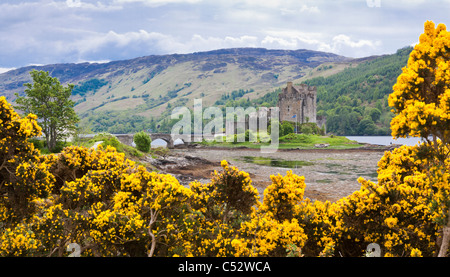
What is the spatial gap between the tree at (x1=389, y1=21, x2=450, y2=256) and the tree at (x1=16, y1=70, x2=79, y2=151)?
180ft

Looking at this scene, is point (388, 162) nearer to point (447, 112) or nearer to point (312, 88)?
point (447, 112)

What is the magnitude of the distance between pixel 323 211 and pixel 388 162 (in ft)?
13.4

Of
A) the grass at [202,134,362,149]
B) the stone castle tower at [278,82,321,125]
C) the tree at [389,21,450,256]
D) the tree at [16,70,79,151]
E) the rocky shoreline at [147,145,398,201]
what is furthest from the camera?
the stone castle tower at [278,82,321,125]

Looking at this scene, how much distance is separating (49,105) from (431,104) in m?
57.9

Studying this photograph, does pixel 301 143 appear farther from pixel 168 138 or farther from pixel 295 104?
pixel 168 138

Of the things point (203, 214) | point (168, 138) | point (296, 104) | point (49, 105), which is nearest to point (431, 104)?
point (203, 214)

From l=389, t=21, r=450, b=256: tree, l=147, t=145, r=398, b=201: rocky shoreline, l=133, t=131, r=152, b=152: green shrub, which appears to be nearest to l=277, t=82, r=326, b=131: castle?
l=147, t=145, r=398, b=201: rocky shoreline

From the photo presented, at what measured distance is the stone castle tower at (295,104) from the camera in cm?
16425

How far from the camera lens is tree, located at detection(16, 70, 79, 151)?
184 feet

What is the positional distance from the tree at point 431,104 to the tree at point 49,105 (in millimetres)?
54977

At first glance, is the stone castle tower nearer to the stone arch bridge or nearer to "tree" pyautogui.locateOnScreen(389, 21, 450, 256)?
the stone arch bridge

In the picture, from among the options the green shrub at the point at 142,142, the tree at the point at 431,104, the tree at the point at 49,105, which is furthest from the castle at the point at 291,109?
the tree at the point at 431,104
